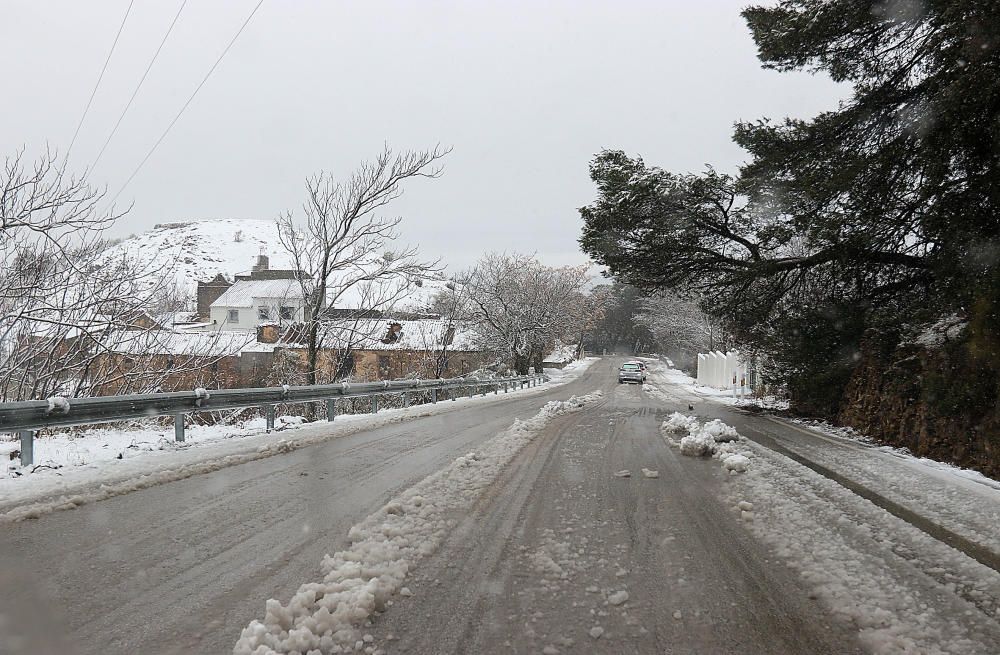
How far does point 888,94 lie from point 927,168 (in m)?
3.25

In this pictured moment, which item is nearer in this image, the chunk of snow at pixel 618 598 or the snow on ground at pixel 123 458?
the chunk of snow at pixel 618 598

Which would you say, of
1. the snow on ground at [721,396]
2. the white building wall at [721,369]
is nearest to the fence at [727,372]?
the white building wall at [721,369]

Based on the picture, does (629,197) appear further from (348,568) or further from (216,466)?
(348,568)

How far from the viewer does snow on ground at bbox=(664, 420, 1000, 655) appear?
3.09 meters

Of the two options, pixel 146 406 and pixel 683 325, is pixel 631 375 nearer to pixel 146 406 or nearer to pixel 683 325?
pixel 683 325

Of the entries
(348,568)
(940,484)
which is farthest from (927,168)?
(348,568)

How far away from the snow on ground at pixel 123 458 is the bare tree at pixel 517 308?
2952 cm

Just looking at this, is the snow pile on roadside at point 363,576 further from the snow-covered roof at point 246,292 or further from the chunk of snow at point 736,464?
the snow-covered roof at point 246,292

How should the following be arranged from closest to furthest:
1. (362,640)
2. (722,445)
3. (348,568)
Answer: (362,640), (348,568), (722,445)

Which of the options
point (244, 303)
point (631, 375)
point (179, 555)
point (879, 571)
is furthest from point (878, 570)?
point (244, 303)

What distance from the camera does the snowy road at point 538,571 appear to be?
9.92 ft

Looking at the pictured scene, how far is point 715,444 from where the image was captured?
347 inches

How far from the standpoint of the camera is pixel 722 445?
9031 mm

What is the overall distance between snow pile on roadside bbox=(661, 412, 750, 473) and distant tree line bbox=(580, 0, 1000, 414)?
2953 mm
